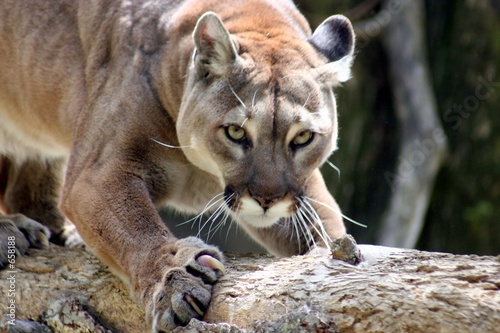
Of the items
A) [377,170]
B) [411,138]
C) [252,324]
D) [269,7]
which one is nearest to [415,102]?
[411,138]

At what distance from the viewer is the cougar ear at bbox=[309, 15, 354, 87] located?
4.83 meters

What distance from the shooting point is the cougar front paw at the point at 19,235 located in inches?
184

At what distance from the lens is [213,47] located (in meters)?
4.47

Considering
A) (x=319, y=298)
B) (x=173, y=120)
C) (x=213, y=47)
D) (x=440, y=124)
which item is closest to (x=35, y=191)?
(x=173, y=120)

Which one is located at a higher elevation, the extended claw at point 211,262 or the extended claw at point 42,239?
the extended claw at point 211,262

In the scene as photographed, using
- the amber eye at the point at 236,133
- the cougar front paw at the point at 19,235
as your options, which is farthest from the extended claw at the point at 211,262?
the cougar front paw at the point at 19,235

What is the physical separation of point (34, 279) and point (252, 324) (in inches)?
61.7

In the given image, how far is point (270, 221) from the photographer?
172 inches

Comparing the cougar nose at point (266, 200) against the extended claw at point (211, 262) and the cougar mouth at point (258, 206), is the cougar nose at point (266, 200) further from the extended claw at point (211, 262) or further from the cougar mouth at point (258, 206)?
the extended claw at point (211, 262)

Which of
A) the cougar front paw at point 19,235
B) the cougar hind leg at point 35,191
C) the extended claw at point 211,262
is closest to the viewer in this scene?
the extended claw at point 211,262

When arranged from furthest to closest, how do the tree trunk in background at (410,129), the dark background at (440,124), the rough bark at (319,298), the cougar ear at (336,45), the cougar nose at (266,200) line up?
the dark background at (440,124), the tree trunk in background at (410,129), the cougar ear at (336,45), the cougar nose at (266,200), the rough bark at (319,298)

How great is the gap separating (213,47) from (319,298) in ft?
5.82

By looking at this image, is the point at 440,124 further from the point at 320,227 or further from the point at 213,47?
the point at 213,47

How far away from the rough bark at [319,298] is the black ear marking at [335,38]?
59.1 inches
